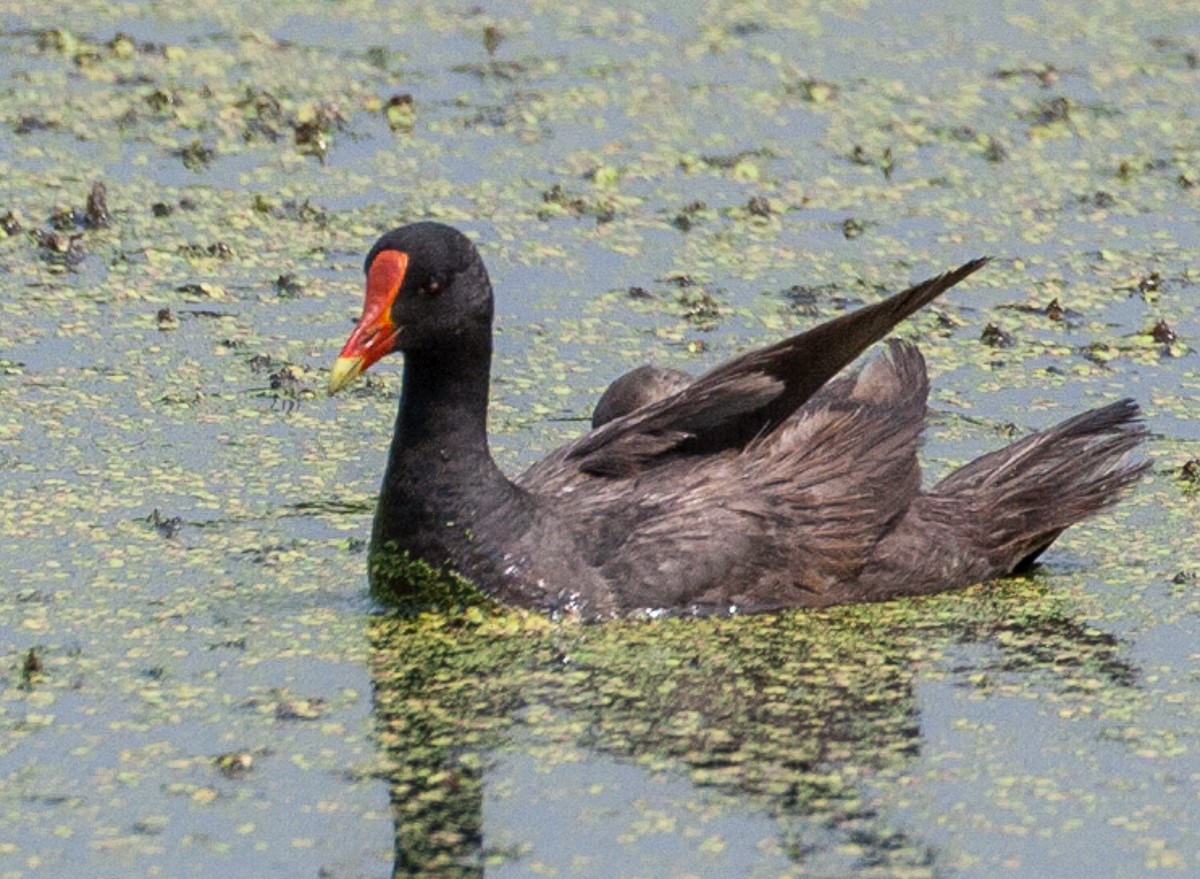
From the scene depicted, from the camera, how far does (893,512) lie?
6.80 meters

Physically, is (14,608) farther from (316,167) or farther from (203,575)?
(316,167)

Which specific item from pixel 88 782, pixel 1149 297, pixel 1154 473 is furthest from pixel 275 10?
pixel 88 782

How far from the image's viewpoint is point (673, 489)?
6.57 m

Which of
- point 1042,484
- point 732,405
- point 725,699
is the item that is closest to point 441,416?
point 732,405

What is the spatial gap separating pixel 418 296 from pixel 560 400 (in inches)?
78.6

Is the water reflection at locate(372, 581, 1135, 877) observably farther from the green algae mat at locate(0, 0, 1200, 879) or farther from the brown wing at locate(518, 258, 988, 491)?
the brown wing at locate(518, 258, 988, 491)

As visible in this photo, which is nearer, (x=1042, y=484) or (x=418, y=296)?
(x=418, y=296)

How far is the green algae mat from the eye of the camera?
539 centimetres

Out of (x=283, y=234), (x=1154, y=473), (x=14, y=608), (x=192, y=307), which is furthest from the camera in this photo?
(x=283, y=234)

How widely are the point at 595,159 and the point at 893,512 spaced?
4081 millimetres

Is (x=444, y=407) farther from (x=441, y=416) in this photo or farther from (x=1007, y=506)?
(x=1007, y=506)

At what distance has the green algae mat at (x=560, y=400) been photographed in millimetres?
5391

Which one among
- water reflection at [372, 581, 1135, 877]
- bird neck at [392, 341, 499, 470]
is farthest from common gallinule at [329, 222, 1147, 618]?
water reflection at [372, 581, 1135, 877]

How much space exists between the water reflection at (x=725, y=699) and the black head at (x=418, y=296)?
0.70 m
